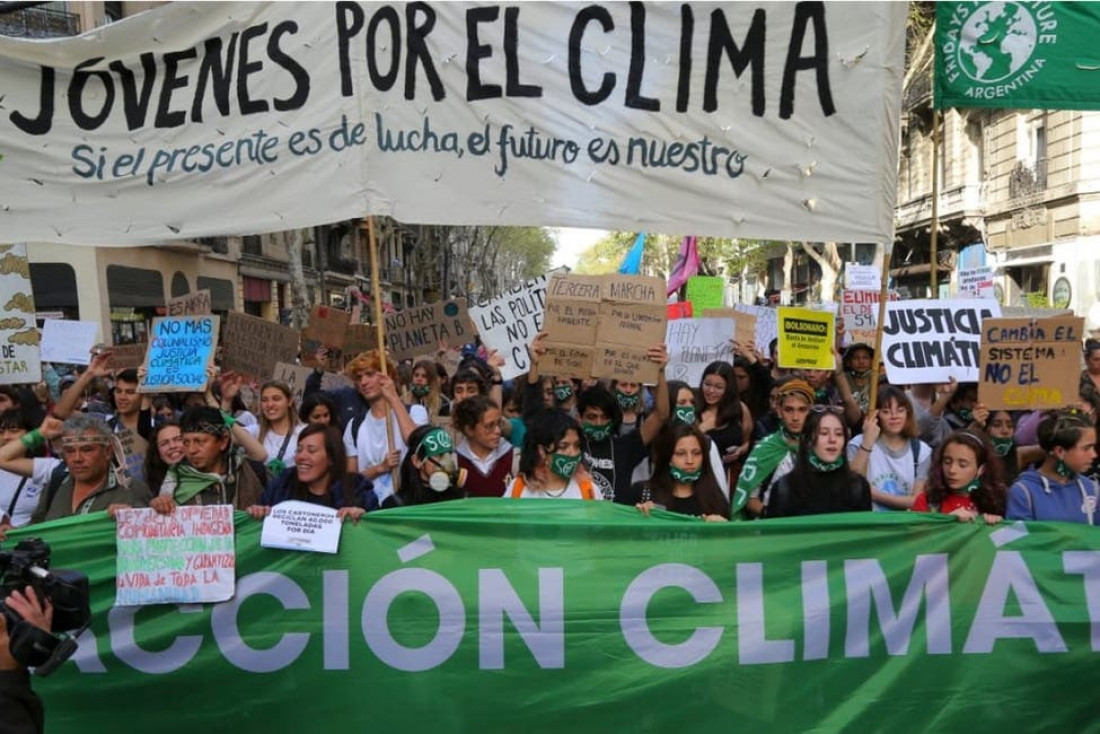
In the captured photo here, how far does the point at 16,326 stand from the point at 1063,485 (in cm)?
645

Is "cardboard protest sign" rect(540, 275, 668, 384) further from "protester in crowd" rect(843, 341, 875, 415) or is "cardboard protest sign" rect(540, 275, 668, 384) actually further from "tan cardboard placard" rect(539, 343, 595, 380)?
"protester in crowd" rect(843, 341, 875, 415)

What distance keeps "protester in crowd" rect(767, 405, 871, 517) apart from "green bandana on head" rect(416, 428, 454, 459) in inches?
57.2

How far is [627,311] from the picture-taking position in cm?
514

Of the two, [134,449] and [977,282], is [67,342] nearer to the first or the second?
[134,449]

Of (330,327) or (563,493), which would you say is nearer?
(563,493)

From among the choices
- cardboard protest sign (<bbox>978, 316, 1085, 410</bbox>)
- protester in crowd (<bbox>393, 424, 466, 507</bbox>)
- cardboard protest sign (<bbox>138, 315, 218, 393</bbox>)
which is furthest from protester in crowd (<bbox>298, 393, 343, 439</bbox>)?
cardboard protest sign (<bbox>978, 316, 1085, 410</bbox>)

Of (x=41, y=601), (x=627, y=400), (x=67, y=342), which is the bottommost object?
(x=41, y=601)

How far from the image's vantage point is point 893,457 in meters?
4.68

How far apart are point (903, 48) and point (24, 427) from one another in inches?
178

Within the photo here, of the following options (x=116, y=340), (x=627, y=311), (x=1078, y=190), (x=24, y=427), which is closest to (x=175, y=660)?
(x=24, y=427)

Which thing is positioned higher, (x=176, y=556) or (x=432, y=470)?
(x=432, y=470)

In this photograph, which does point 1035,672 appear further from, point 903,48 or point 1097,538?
point 903,48

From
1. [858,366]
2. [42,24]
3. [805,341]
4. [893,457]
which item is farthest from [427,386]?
[42,24]

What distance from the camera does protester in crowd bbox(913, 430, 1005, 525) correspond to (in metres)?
3.92
